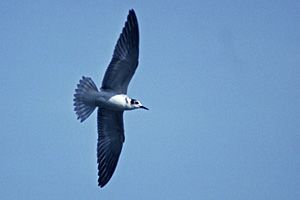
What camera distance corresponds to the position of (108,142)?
12.6 meters

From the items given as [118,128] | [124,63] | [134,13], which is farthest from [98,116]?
[134,13]

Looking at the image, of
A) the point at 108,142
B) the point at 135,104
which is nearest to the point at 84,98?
the point at 135,104

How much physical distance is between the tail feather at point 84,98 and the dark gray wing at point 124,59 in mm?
236

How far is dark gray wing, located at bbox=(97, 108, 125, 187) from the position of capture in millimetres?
12250

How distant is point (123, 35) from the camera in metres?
11.5

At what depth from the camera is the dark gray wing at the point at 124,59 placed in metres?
11.5

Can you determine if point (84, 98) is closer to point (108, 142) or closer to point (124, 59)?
point (124, 59)

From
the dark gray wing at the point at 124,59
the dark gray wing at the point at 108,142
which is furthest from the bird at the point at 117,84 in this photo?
the dark gray wing at the point at 108,142

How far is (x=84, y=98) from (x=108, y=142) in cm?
139

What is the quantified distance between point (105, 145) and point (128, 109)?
1.30 metres

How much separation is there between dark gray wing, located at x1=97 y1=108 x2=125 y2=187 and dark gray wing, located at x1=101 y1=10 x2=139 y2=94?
0.77 m

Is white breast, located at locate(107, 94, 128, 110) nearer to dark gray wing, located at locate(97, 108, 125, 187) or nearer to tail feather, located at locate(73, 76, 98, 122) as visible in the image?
tail feather, located at locate(73, 76, 98, 122)

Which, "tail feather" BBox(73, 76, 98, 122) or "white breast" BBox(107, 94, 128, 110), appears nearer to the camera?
"white breast" BBox(107, 94, 128, 110)

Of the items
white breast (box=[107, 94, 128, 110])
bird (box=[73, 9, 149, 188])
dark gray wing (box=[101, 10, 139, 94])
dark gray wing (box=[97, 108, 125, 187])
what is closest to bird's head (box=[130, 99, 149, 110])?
bird (box=[73, 9, 149, 188])
